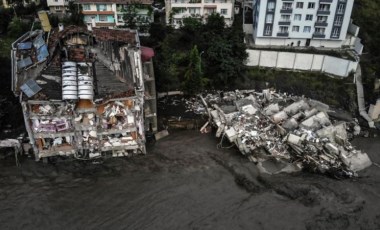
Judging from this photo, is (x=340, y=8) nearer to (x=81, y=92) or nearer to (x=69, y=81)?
(x=81, y=92)

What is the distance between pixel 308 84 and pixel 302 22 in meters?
6.26

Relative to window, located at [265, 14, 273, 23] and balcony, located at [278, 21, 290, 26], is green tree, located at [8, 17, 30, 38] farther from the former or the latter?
balcony, located at [278, 21, 290, 26]

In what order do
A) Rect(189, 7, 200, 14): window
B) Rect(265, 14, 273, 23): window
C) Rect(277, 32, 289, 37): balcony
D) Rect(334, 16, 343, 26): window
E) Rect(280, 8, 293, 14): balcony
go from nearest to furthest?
Rect(280, 8, 293, 14): balcony
Rect(334, 16, 343, 26): window
Rect(265, 14, 273, 23): window
Rect(277, 32, 289, 37): balcony
Rect(189, 7, 200, 14): window

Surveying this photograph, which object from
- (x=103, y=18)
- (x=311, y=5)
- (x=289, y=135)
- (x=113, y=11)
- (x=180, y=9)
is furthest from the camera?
(x=103, y=18)

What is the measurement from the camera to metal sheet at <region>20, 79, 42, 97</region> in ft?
77.8

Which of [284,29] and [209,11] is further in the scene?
[209,11]

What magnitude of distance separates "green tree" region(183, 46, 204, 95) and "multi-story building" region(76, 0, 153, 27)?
360 inches

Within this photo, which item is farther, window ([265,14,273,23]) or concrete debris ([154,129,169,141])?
window ([265,14,273,23])

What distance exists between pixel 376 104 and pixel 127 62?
2079 centimetres

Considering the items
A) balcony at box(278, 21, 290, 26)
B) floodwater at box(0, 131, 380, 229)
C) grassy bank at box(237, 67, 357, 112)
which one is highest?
balcony at box(278, 21, 290, 26)

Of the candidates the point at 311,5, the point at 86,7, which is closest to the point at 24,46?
the point at 86,7

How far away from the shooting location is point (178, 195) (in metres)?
24.2

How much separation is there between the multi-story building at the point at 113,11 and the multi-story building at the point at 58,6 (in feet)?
14.6

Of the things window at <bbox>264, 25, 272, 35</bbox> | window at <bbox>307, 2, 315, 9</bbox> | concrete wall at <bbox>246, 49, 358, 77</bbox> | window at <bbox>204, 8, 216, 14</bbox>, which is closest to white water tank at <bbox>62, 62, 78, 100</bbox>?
concrete wall at <bbox>246, 49, 358, 77</bbox>
